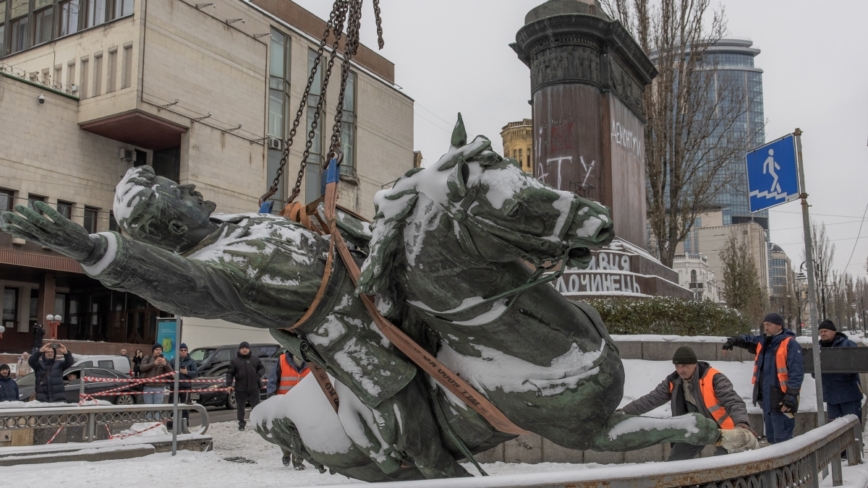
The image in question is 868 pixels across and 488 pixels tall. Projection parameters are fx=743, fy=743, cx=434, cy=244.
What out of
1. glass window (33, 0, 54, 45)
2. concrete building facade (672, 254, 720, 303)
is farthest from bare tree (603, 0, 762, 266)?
concrete building facade (672, 254, 720, 303)

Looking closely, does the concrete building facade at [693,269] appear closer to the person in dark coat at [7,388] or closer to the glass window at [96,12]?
the glass window at [96,12]

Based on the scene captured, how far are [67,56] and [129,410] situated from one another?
2529 cm

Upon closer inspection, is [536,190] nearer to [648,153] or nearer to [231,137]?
[648,153]

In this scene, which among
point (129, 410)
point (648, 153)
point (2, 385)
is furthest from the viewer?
point (648, 153)

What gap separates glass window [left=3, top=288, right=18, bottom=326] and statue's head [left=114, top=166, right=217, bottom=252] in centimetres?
3142

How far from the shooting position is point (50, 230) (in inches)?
92.8

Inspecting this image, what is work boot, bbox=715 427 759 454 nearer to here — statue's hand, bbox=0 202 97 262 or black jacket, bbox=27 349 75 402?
statue's hand, bbox=0 202 97 262

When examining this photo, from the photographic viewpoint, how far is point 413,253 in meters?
2.90

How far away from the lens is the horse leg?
3.03 meters

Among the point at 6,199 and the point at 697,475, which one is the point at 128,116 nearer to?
the point at 6,199

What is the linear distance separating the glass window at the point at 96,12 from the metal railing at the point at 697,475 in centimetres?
3210

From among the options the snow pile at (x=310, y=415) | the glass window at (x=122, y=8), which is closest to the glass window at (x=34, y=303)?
the glass window at (x=122, y=8)

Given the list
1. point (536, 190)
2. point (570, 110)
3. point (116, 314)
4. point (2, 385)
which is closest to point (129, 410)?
point (2, 385)

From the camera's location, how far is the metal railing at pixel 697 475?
218 cm
